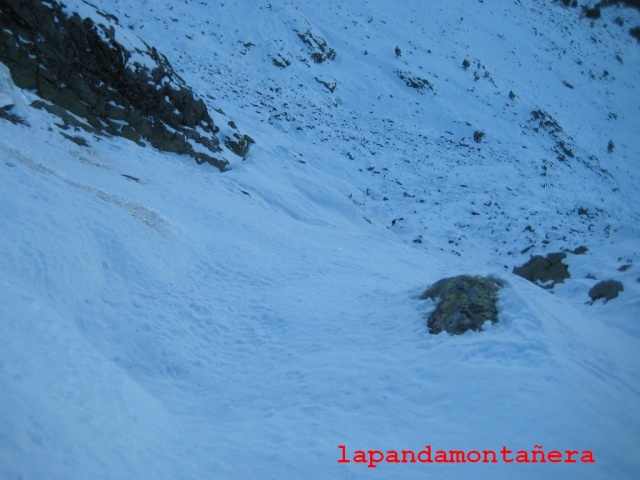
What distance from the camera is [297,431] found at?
4941 millimetres

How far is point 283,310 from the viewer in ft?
28.7

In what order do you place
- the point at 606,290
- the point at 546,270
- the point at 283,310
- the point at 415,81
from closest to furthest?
the point at 283,310
the point at 606,290
the point at 546,270
the point at 415,81

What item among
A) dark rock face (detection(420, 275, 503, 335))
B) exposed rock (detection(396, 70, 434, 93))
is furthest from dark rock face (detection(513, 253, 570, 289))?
exposed rock (detection(396, 70, 434, 93))

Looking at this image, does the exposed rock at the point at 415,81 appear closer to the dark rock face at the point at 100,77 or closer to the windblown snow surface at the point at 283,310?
the windblown snow surface at the point at 283,310

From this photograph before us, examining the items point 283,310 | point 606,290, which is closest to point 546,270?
point 606,290

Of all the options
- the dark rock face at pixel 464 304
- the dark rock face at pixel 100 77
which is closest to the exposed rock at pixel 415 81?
the dark rock face at pixel 100 77

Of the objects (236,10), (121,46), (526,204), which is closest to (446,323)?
(121,46)

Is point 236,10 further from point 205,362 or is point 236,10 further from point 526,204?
point 205,362

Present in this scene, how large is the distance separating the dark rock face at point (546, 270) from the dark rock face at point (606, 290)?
175 cm

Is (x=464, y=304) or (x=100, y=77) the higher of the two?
(x=464, y=304)

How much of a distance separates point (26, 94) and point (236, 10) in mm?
25371

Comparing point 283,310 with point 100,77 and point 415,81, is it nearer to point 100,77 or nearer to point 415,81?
point 100,77

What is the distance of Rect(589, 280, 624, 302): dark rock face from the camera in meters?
12.7

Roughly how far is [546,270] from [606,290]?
10.4 ft
